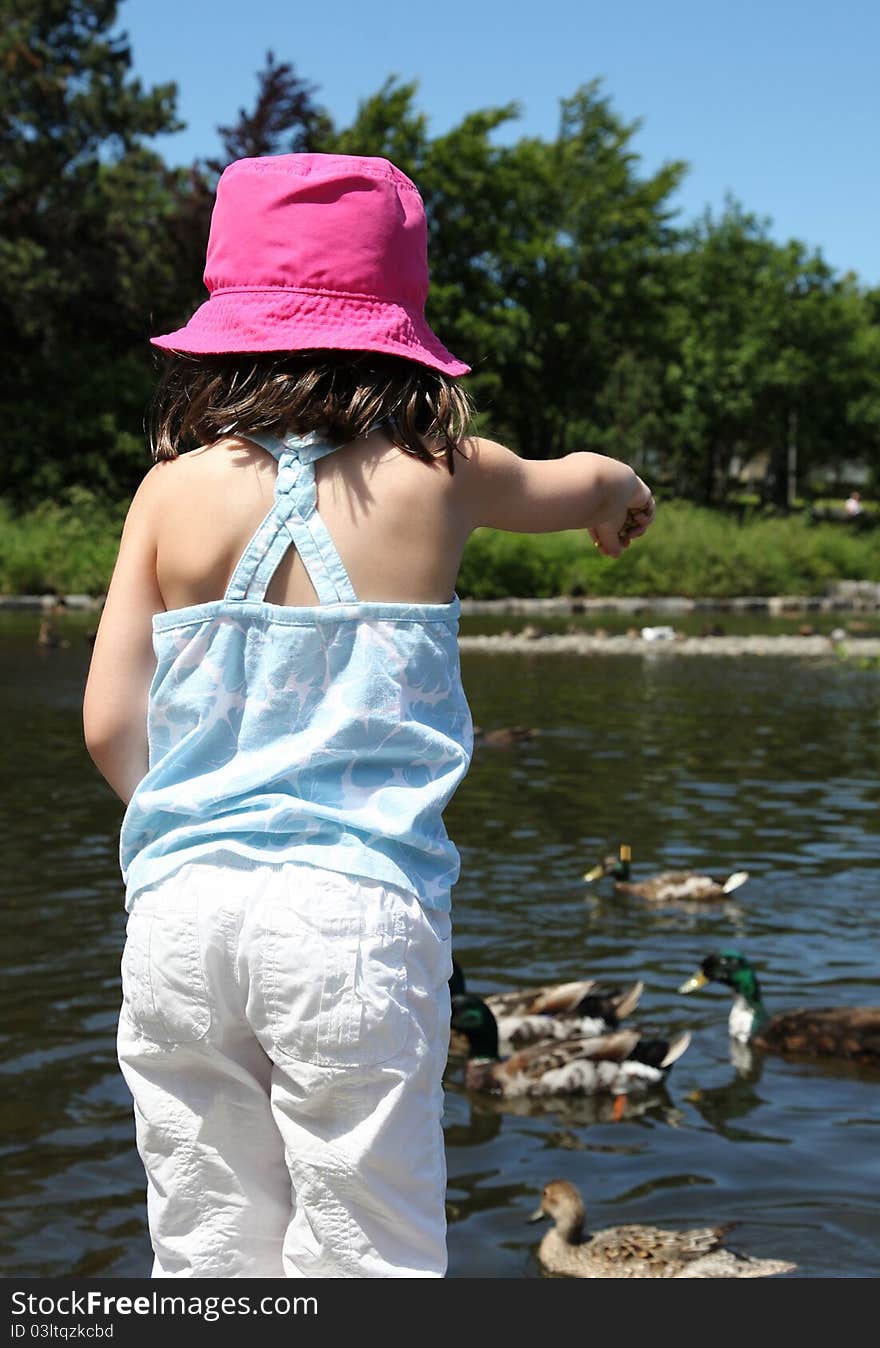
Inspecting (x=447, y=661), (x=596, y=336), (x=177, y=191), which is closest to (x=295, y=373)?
(x=447, y=661)

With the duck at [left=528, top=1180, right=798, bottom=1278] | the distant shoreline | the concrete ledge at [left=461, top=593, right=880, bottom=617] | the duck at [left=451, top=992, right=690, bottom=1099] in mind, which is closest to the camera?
the duck at [left=528, top=1180, right=798, bottom=1278]

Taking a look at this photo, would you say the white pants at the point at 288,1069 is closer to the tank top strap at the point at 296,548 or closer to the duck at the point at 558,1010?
the tank top strap at the point at 296,548

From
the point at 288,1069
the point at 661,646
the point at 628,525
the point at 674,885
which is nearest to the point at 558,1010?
the point at 674,885

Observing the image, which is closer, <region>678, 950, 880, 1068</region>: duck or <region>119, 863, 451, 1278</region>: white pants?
<region>119, 863, 451, 1278</region>: white pants

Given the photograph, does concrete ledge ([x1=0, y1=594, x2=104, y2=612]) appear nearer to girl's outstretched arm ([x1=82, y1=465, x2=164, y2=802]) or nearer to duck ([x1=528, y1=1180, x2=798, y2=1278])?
duck ([x1=528, y1=1180, x2=798, y2=1278])

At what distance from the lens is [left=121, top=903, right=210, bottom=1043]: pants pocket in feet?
7.00

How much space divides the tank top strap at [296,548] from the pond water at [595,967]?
3.38 m

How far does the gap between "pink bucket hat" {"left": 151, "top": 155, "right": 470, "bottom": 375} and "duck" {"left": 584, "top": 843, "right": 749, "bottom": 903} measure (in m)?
7.40

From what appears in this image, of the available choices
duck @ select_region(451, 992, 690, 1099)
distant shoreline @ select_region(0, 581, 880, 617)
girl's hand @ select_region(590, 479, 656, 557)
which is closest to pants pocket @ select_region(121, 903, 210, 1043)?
girl's hand @ select_region(590, 479, 656, 557)

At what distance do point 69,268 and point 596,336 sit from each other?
682 inches

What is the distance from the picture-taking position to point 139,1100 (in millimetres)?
2232

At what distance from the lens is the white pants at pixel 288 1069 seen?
2.11 meters

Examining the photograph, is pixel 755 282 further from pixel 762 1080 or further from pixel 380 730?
pixel 380 730

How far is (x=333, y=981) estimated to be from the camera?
2.10 metres
